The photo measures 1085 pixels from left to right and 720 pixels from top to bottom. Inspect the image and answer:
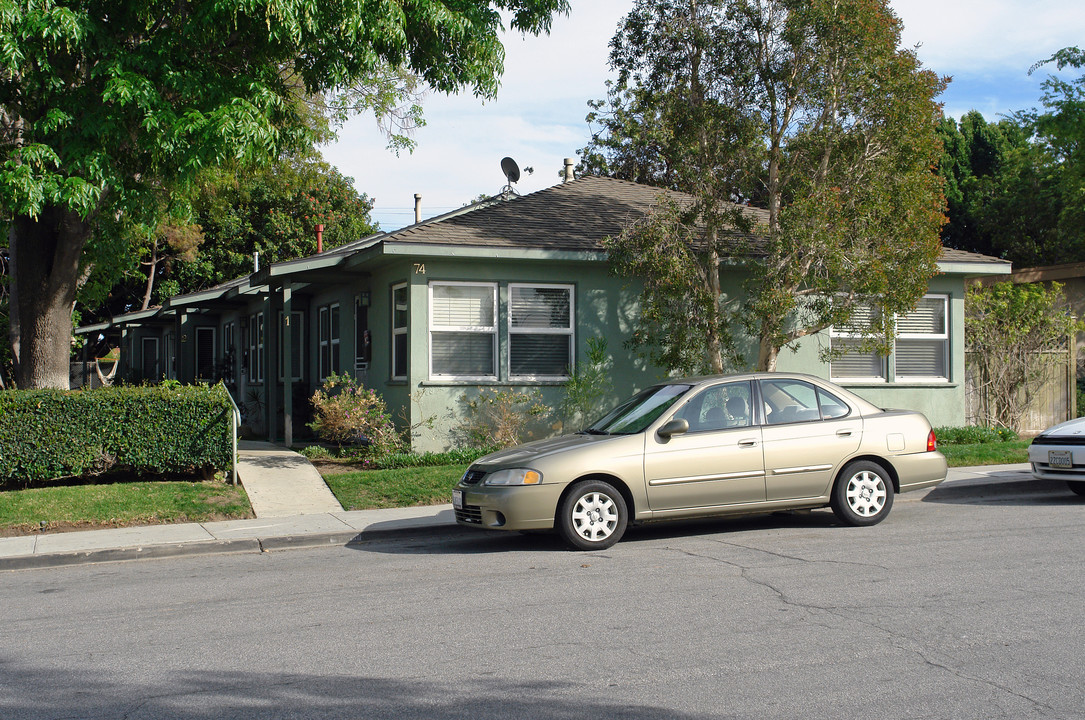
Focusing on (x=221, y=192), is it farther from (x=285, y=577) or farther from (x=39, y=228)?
(x=285, y=577)

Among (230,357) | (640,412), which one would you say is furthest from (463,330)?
(230,357)

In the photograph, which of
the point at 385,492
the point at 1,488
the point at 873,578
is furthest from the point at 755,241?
the point at 1,488

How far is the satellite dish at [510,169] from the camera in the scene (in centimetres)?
2091

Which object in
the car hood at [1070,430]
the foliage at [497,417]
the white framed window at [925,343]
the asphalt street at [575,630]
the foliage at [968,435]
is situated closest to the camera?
the asphalt street at [575,630]

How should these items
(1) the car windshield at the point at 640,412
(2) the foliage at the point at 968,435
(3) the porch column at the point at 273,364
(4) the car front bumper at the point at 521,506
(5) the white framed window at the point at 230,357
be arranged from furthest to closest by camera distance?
(5) the white framed window at the point at 230,357 → (3) the porch column at the point at 273,364 → (2) the foliage at the point at 968,435 → (1) the car windshield at the point at 640,412 → (4) the car front bumper at the point at 521,506

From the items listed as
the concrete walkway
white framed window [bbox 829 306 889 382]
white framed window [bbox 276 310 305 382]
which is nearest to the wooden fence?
white framed window [bbox 829 306 889 382]

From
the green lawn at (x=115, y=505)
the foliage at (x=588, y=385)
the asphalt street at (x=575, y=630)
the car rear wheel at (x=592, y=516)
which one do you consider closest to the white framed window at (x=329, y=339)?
the foliage at (x=588, y=385)

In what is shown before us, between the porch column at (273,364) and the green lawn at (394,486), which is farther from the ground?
the porch column at (273,364)

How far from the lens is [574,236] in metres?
15.2

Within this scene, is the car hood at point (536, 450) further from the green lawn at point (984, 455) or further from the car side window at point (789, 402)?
the green lawn at point (984, 455)

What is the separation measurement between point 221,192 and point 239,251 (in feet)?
59.4

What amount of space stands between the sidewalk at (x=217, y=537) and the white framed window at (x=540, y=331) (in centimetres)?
441

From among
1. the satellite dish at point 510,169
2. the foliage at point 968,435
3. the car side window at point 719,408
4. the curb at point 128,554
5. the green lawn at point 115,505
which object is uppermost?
the satellite dish at point 510,169

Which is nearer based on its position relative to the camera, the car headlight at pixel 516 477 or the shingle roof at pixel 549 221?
the car headlight at pixel 516 477
